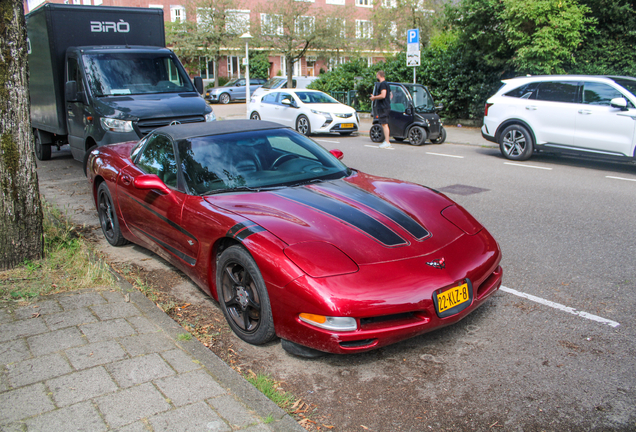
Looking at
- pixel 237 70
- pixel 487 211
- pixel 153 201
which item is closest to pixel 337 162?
pixel 153 201

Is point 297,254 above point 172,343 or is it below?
above

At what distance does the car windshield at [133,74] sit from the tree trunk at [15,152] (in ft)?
15.4

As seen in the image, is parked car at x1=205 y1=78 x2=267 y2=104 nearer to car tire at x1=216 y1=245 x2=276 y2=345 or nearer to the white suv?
the white suv

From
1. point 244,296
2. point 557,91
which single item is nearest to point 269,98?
point 557,91

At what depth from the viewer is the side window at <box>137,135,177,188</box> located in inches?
179

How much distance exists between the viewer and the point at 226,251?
3.65 metres

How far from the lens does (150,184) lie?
4371mm

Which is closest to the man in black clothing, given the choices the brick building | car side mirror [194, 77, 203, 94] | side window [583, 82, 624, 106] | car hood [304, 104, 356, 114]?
car hood [304, 104, 356, 114]

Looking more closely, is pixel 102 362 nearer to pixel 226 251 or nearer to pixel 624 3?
pixel 226 251

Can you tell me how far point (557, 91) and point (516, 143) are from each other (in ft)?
4.43

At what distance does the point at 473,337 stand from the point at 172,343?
6.63 feet

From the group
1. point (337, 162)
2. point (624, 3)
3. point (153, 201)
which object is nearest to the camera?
point (153, 201)

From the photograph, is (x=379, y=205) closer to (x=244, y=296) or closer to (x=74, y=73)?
(x=244, y=296)

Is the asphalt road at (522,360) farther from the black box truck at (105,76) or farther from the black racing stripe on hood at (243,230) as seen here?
the black box truck at (105,76)
